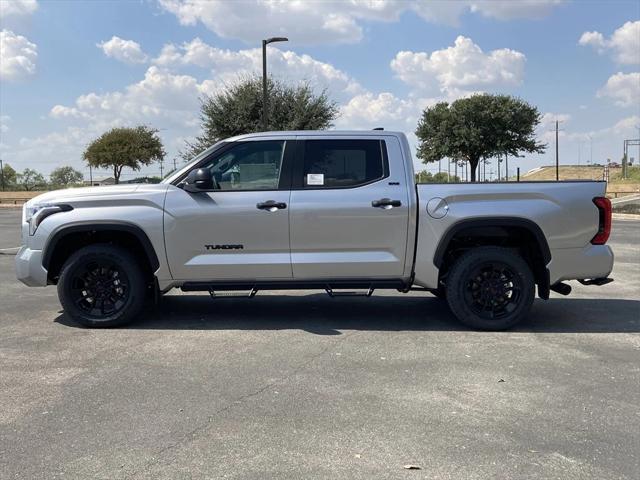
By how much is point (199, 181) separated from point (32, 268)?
1.99 meters

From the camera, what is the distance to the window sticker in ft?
19.9

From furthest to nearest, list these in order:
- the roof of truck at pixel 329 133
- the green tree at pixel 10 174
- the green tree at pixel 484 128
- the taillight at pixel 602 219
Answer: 1. the green tree at pixel 10 174
2. the green tree at pixel 484 128
3. the roof of truck at pixel 329 133
4. the taillight at pixel 602 219

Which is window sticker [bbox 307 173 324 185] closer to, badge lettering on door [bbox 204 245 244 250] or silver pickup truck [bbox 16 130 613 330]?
silver pickup truck [bbox 16 130 613 330]

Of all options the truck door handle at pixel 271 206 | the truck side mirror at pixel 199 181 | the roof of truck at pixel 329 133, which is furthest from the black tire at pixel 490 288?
the truck side mirror at pixel 199 181

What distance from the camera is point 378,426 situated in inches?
147

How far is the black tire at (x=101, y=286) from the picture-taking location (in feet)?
19.8

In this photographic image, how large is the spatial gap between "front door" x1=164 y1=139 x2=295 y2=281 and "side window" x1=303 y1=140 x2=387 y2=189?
0.35 metres

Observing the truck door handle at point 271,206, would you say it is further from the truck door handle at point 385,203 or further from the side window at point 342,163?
the truck door handle at point 385,203

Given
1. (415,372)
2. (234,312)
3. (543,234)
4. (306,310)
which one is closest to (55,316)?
(234,312)

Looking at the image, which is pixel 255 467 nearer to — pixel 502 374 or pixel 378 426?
pixel 378 426

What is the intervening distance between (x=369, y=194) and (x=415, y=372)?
6.49 feet

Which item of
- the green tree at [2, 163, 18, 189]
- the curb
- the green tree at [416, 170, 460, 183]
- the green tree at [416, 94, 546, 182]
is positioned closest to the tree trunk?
the green tree at [416, 94, 546, 182]

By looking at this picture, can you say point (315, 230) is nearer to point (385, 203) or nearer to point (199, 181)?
point (385, 203)

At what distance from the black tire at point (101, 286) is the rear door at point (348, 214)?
169 cm
